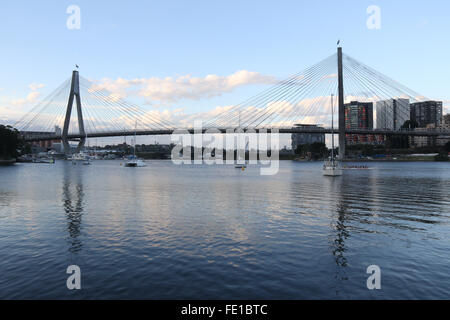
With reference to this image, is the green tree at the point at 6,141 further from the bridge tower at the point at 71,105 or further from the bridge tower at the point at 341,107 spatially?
the bridge tower at the point at 341,107

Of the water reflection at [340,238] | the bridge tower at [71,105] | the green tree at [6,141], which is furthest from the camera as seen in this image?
the bridge tower at [71,105]

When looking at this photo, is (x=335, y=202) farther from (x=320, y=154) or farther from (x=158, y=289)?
(x=320, y=154)

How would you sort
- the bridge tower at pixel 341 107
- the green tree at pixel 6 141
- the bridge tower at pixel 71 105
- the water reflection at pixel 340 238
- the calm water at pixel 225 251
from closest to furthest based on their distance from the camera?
the calm water at pixel 225 251 → the water reflection at pixel 340 238 → the bridge tower at pixel 341 107 → the green tree at pixel 6 141 → the bridge tower at pixel 71 105

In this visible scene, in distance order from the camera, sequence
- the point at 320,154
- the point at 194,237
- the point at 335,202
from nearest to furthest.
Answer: the point at 194,237 → the point at 335,202 → the point at 320,154

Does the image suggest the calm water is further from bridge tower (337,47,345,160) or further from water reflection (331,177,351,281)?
bridge tower (337,47,345,160)

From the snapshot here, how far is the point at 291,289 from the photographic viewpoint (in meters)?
8.48

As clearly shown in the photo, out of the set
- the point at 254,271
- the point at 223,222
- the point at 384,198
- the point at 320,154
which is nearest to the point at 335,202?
the point at 384,198

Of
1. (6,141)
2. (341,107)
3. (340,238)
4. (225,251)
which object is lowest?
(340,238)

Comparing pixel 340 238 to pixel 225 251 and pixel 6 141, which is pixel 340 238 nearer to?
pixel 225 251

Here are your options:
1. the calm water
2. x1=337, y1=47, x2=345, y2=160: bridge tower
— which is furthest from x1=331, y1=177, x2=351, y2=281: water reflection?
x1=337, y1=47, x2=345, y2=160: bridge tower

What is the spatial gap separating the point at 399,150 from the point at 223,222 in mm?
181273

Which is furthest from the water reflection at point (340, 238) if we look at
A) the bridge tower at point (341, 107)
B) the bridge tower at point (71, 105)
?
the bridge tower at point (71, 105)

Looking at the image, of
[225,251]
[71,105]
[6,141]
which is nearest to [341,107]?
[225,251]

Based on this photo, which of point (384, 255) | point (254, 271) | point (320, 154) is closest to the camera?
point (254, 271)
